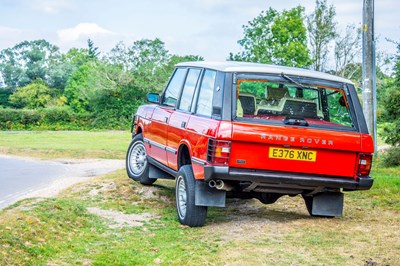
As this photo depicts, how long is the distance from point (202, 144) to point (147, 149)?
341 centimetres

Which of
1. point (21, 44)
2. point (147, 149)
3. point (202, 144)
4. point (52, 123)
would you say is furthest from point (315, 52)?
point (21, 44)

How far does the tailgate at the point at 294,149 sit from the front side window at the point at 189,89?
1.71 metres

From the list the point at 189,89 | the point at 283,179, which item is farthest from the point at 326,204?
the point at 189,89

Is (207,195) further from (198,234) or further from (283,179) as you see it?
(283,179)

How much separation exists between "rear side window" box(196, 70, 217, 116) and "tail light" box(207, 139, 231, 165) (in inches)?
24.3

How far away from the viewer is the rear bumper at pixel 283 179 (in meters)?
8.66

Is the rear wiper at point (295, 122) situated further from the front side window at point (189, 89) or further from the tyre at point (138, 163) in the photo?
the tyre at point (138, 163)

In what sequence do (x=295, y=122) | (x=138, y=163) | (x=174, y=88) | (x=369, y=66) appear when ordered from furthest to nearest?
(x=369, y=66)
(x=138, y=163)
(x=174, y=88)
(x=295, y=122)

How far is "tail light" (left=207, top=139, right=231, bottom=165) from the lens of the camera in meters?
8.61

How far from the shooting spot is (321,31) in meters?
46.7

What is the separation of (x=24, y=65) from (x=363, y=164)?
88.3m

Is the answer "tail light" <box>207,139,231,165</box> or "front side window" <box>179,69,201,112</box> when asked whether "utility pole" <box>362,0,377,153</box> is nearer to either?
"front side window" <box>179,69,201,112</box>

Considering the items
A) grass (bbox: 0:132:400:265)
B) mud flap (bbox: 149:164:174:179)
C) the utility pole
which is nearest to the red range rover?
grass (bbox: 0:132:400:265)

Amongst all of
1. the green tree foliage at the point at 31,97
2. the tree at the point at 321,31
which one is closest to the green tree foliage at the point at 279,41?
the tree at the point at 321,31
